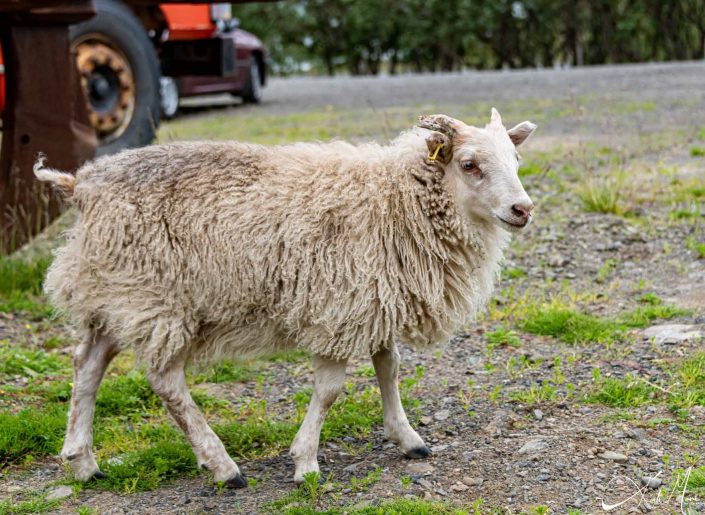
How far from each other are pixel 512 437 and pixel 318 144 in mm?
1711

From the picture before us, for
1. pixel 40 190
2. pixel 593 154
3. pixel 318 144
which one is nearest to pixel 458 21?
pixel 593 154

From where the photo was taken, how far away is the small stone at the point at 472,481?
4301 mm

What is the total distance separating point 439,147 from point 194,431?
166 cm

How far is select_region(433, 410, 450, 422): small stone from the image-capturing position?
5024 mm

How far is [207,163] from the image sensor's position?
4.48 metres

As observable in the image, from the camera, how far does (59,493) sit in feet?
14.4

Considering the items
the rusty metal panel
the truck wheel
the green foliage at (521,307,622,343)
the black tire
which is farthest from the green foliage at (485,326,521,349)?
the black tire

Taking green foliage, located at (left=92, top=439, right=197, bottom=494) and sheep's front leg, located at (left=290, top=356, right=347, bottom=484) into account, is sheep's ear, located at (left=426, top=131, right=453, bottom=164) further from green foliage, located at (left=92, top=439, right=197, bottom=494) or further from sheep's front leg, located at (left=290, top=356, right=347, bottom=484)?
green foliage, located at (left=92, top=439, right=197, bottom=494)

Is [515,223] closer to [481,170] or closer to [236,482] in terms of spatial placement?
[481,170]

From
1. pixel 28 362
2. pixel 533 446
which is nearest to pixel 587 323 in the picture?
pixel 533 446

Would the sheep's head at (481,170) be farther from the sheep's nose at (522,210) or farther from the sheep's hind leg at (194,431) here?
the sheep's hind leg at (194,431)

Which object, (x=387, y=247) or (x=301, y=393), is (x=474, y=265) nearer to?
(x=387, y=247)

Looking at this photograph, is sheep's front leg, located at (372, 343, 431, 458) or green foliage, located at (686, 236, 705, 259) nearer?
sheep's front leg, located at (372, 343, 431, 458)

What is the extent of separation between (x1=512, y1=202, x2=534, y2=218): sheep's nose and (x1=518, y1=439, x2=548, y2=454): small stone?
113cm
